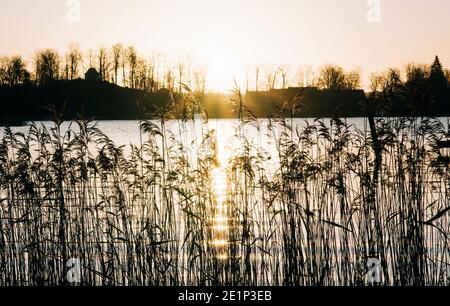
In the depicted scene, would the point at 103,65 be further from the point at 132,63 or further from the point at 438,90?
the point at 438,90

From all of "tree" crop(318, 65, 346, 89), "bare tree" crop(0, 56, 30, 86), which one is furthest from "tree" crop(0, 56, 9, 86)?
"tree" crop(318, 65, 346, 89)

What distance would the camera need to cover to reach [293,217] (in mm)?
7039

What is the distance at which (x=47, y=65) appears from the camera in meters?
70.2

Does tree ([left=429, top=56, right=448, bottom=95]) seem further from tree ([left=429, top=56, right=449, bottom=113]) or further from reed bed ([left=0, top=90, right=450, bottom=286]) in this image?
reed bed ([left=0, top=90, right=450, bottom=286])

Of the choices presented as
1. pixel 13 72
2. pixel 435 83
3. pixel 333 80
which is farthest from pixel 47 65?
pixel 435 83

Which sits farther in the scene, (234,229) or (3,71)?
(3,71)

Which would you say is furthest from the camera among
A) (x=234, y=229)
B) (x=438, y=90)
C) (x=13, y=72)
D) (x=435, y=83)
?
(x=13, y=72)

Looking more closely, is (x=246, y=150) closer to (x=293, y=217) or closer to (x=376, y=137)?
(x=293, y=217)

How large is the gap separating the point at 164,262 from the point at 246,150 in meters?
2.32

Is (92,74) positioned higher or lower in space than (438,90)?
higher

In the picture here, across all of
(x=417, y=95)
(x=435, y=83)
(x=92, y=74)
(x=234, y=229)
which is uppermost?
(x=92, y=74)

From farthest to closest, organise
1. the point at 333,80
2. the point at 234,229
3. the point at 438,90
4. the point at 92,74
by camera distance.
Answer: the point at 92,74 < the point at 333,80 < the point at 438,90 < the point at 234,229

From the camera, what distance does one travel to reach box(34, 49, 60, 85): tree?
69000 mm
